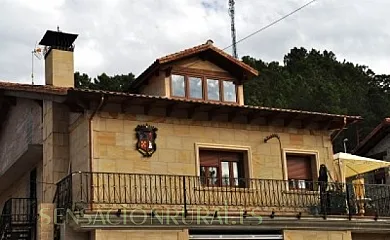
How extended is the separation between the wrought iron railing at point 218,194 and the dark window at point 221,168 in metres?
0.04

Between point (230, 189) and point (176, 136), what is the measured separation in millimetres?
2186

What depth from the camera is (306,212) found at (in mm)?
19219

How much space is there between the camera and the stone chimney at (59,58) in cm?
2144

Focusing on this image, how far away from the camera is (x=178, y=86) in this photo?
20344mm

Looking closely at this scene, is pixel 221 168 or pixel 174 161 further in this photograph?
pixel 221 168

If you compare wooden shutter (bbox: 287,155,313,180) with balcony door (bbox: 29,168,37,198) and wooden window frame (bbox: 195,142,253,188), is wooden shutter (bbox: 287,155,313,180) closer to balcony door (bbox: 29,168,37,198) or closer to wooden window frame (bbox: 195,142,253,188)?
wooden window frame (bbox: 195,142,253,188)

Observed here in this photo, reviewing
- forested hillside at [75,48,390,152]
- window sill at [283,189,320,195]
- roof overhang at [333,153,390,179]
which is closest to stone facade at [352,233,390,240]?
window sill at [283,189,320,195]

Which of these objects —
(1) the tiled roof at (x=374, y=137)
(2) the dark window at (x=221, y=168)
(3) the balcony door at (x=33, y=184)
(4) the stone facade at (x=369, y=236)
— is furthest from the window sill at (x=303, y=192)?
(1) the tiled roof at (x=374, y=137)

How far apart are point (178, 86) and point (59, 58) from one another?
4.32m

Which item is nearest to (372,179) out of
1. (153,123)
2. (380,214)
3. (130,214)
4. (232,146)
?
(380,214)

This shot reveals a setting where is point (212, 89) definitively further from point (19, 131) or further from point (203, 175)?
point (19, 131)

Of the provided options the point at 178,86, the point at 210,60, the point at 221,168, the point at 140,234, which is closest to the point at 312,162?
the point at 221,168

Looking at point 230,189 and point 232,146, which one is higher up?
point 232,146

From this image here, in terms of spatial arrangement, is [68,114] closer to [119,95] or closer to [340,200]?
[119,95]
